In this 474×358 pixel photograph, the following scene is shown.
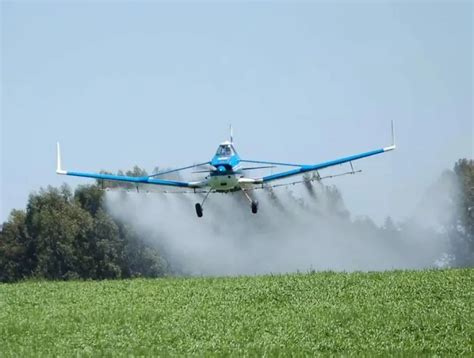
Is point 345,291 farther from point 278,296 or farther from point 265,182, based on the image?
point 265,182

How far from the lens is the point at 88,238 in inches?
3521

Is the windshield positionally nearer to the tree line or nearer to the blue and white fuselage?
the blue and white fuselage

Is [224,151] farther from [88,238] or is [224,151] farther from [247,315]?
[88,238]

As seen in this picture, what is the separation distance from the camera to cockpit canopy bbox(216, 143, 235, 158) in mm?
44438

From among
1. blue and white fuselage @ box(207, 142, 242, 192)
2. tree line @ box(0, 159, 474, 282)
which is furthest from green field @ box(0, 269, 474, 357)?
tree line @ box(0, 159, 474, 282)

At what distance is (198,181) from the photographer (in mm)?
46344

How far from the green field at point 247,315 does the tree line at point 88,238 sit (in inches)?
1818

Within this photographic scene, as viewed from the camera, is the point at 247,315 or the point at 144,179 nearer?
the point at 247,315

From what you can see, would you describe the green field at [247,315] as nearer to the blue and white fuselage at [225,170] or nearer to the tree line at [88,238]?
the blue and white fuselage at [225,170]

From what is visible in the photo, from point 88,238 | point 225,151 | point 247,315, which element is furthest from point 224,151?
point 88,238

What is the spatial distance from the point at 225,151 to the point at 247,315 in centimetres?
1299

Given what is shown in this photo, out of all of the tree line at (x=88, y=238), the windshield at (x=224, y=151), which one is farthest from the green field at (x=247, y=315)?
the tree line at (x=88, y=238)

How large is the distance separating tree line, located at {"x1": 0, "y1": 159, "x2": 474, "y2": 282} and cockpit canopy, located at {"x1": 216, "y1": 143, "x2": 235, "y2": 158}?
1583 inches

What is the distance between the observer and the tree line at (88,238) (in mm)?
86000
